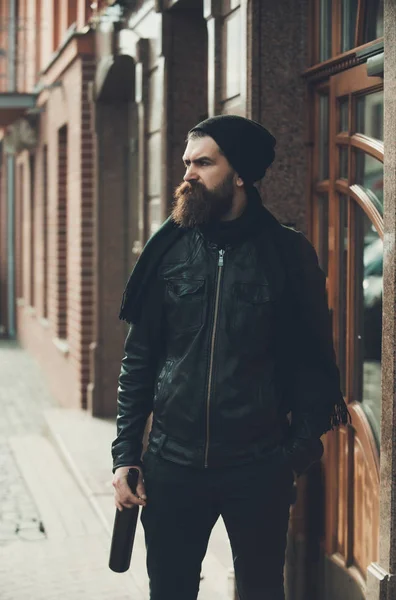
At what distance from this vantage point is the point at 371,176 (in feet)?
14.9

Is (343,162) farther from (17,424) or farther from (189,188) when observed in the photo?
(17,424)

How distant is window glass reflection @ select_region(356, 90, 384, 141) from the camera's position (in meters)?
4.45

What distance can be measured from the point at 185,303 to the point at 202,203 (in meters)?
0.29

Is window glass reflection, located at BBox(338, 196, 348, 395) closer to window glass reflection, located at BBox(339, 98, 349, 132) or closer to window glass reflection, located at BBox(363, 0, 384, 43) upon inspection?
window glass reflection, located at BBox(339, 98, 349, 132)

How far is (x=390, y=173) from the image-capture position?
146 inches

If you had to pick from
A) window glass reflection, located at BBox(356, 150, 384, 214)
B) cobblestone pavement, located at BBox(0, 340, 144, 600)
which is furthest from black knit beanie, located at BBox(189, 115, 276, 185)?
cobblestone pavement, located at BBox(0, 340, 144, 600)

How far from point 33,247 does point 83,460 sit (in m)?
9.70

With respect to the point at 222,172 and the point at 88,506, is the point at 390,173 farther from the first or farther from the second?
the point at 88,506

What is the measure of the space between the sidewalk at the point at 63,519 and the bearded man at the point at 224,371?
191cm

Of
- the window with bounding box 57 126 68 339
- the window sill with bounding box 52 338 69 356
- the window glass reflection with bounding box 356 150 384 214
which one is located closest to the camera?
the window glass reflection with bounding box 356 150 384 214

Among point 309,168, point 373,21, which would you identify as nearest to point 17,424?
point 309,168

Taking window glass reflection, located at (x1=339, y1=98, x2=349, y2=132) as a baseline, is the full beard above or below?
below

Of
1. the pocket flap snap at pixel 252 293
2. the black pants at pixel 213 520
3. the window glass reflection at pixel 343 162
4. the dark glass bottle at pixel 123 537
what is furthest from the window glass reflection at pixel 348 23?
the dark glass bottle at pixel 123 537

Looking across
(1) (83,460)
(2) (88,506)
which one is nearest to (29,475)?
(1) (83,460)
